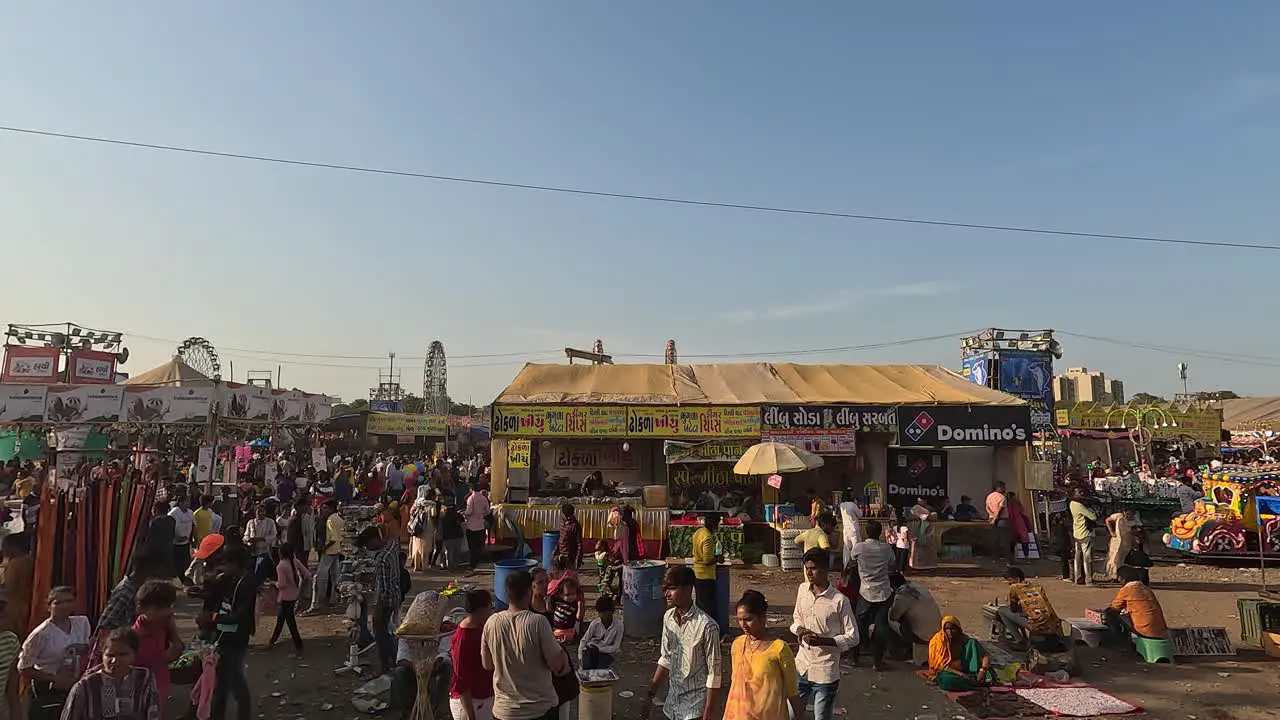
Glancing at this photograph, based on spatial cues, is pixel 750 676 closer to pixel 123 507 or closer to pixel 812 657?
pixel 812 657

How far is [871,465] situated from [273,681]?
46.3ft

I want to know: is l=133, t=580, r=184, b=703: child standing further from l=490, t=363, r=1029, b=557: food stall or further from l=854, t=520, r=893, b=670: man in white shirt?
l=490, t=363, r=1029, b=557: food stall

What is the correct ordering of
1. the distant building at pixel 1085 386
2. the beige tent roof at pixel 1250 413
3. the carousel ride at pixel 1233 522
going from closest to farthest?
the carousel ride at pixel 1233 522 → the beige tent roof at pixel 1250 413 → the distant building at pixel 1085 386

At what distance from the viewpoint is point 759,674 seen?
416 cm

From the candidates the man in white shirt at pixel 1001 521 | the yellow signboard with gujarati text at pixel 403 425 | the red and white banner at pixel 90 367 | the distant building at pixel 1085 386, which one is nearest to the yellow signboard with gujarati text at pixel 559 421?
the man in white shirt at pixel 1001 521

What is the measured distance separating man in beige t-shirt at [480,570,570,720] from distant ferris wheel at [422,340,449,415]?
6995cm

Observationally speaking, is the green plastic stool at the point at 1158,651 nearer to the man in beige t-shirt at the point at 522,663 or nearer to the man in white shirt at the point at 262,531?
the man in beige t-shirt at the point at 522,663

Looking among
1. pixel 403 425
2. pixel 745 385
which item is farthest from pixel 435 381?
pixel 745 385

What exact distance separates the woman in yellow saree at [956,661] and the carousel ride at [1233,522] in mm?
11063

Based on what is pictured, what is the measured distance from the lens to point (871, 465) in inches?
711

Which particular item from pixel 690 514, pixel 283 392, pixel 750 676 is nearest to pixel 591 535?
pixel 690 514

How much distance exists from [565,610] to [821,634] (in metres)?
3.65

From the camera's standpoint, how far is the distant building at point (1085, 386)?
9881cm

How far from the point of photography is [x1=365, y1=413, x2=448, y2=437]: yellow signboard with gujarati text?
42125 millimetres
